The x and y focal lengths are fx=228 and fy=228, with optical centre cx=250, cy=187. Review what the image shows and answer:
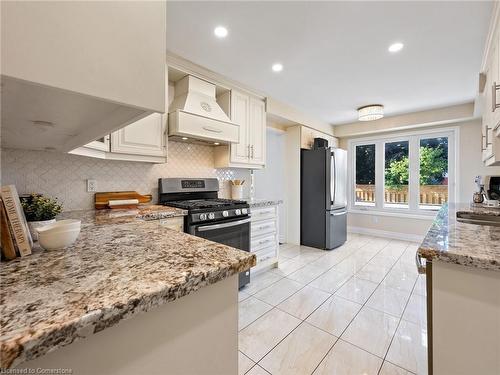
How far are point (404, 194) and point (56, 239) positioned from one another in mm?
5530

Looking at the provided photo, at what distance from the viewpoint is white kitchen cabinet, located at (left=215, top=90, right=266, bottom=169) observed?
2.90 metres

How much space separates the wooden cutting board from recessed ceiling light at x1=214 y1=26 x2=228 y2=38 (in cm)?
168

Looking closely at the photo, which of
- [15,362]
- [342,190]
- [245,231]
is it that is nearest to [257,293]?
[245,231]

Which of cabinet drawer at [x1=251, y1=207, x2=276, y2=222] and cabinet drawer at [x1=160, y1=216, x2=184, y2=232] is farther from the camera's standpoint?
cabinet drawer at [x1=251, y1=207, x2=276, y2=222]

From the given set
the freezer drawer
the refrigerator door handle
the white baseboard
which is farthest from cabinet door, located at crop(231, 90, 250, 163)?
the white baseboard

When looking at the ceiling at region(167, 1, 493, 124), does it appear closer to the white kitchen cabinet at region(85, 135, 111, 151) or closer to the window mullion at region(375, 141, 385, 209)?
the white kitchen cabinet at region(85, 135, 111, 151)

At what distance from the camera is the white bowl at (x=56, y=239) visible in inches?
31.2

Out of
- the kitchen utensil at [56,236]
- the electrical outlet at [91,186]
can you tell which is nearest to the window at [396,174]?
the electrical outlet at [91,186]

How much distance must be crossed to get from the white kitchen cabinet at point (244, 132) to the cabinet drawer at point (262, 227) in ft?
2.63

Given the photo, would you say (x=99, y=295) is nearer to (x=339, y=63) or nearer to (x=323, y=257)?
(x=339, y=63)

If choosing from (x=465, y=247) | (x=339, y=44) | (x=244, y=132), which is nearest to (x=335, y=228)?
(x=244, y=132)

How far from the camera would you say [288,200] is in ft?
14.2

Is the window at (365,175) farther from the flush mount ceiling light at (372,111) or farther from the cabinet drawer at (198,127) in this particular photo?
the cabinet drawer at (198,127)

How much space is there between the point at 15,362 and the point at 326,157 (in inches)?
156
